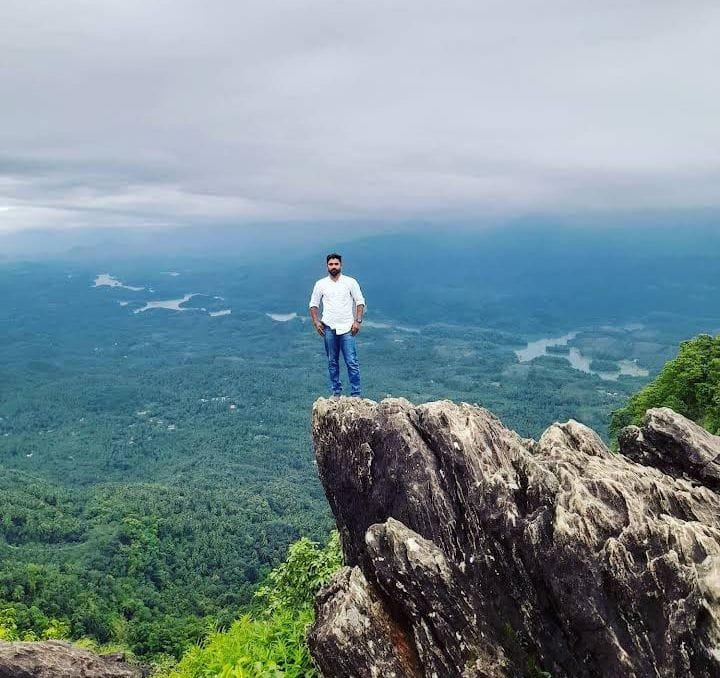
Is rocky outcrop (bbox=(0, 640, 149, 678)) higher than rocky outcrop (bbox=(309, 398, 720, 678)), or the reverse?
rocky outcrop (bbox=(309, 398, 720, 678))

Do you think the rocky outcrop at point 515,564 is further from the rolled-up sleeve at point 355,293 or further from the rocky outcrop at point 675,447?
the rolled-up sleeve at point 355,293

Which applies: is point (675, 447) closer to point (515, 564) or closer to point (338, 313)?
point (515, 564)

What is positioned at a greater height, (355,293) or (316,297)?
(355,293)

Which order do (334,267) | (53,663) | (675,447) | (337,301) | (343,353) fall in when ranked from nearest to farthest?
(675,447) < (53,663) < (334,267) < (337,301) < (343,353)

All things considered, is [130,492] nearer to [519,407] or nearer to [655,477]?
[655,477]

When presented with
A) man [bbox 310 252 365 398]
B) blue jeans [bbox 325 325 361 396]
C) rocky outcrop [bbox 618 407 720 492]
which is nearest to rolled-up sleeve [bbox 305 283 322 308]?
man [bbox 310 252 365 398]

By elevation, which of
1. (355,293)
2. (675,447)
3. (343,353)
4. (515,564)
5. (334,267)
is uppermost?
(334,267)

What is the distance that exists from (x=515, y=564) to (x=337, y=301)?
8.69 meters

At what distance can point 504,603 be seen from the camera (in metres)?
8.56

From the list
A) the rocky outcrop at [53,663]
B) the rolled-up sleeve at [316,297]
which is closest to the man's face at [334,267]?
the rolled-up sleeve at [316,297]

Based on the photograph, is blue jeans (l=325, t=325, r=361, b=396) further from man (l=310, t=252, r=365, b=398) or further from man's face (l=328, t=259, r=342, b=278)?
man's face (l=328, t=259, r=342, b=278)

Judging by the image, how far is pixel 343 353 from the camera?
52.0 ft

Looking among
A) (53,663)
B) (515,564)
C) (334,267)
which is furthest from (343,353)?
(53,663)

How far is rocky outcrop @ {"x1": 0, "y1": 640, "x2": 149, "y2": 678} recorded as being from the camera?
1395cm
